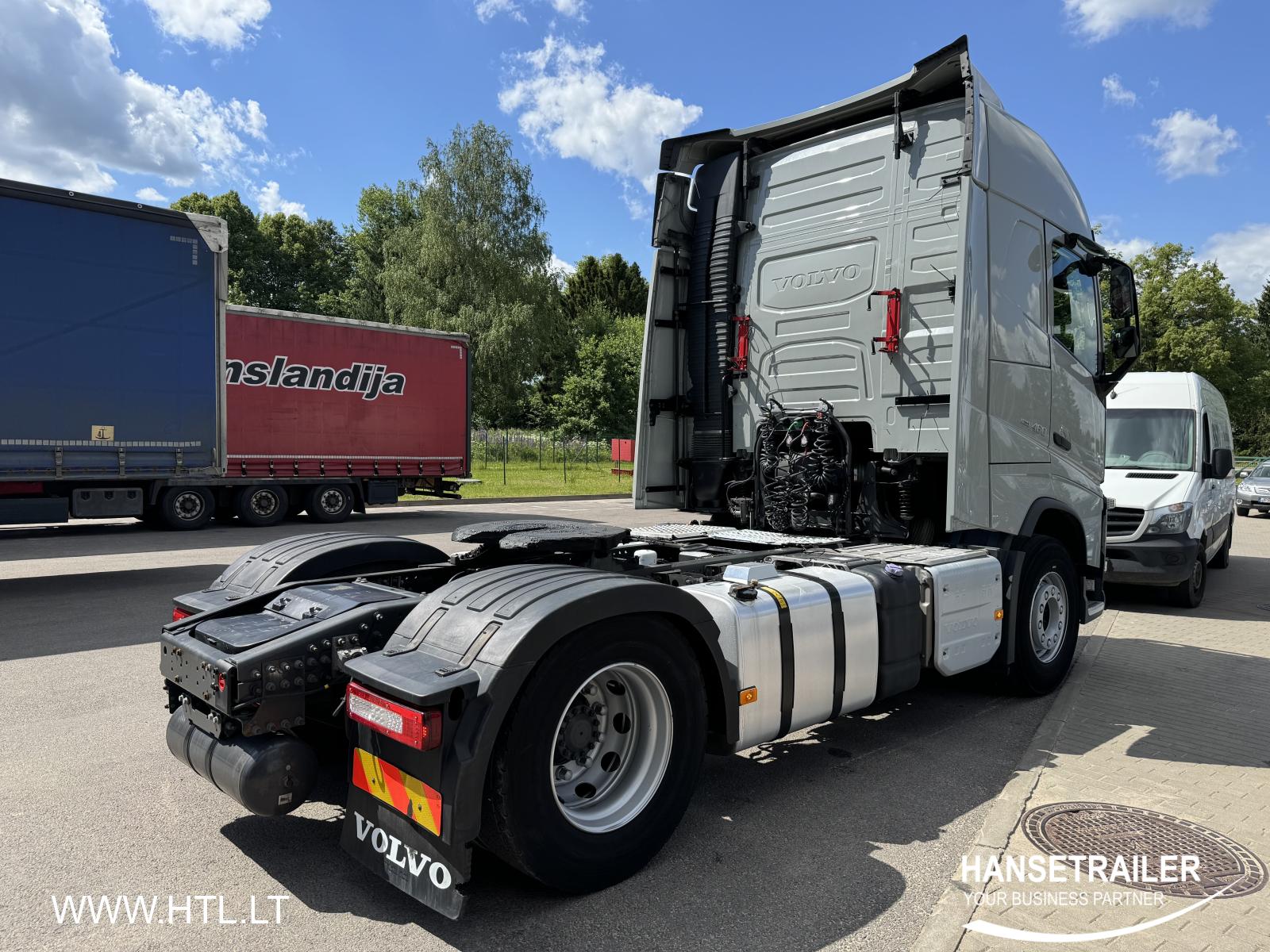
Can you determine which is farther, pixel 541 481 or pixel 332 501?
pixel 541 481

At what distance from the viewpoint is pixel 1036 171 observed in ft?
19.0

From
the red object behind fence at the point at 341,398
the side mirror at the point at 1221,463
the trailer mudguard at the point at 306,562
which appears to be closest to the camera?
the trailer mudguard at the point at 306,562

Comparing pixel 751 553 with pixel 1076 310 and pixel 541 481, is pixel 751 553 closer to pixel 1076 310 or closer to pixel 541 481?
pixel 1076 310

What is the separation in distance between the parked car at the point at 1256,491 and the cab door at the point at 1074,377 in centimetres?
2127

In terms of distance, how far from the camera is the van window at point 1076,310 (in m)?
6.04

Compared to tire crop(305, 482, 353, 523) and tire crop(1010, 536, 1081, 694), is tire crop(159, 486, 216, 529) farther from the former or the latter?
tire crop(1010, 536, 1081, 694)

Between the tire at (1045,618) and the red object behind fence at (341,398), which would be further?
the red object behind fence at (341,398)

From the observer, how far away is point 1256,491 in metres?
24.0

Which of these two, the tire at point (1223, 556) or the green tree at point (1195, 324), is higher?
the green tree at point (1195, 324)

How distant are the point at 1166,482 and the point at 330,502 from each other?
14827 millimetres

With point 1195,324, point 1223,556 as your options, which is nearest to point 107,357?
point 1223,556

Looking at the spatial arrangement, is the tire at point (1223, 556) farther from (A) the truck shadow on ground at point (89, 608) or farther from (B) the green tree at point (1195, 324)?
(B) the green tree at point (1195, 324)

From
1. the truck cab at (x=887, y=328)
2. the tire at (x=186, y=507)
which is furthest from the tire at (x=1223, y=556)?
the tire at (x=186, y=507)

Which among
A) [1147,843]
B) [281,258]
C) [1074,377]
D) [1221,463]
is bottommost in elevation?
[1147,843]
